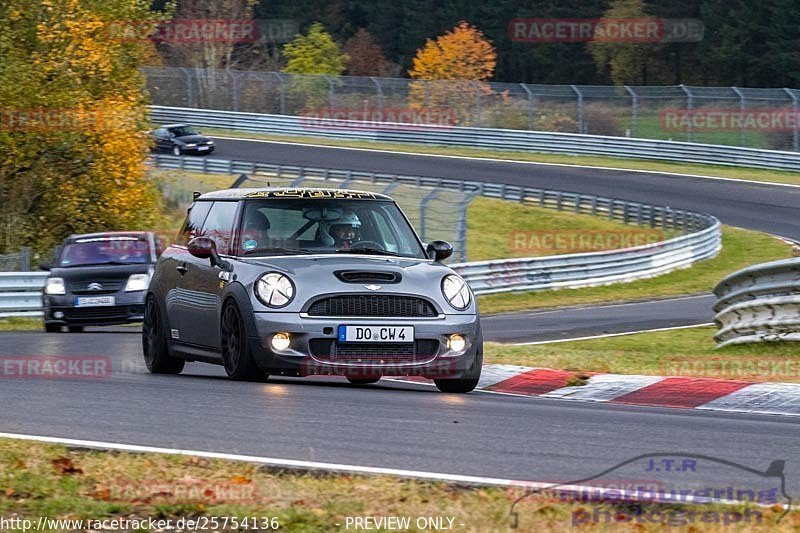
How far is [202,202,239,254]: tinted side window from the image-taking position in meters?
10.7

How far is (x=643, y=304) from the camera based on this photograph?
86.1ft

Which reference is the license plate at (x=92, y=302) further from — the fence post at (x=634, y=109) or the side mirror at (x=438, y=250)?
the fence post at (x=634, y=109)

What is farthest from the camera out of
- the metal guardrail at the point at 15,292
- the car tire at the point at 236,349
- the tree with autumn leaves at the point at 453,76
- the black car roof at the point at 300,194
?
the tree with autumn leaves at the point at 453,76

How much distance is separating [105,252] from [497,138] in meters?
36.5

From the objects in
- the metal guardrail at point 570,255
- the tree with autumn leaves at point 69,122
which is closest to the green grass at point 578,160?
the metal guardrail at point 570,255

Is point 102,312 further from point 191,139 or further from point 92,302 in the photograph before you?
point 191,139

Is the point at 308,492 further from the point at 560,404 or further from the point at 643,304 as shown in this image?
the point at 643,304

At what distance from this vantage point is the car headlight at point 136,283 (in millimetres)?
Result: 19031

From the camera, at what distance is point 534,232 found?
128 ft

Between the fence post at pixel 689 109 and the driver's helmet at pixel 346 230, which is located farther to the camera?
the fence post at pixel 689 109

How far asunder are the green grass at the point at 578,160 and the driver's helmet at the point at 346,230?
3733cm

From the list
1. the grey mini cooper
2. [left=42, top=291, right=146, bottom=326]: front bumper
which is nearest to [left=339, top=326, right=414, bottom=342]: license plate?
the grey mini cooper

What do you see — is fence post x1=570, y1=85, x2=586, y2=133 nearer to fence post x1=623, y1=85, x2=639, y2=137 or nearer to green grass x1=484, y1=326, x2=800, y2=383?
fence post x1=623, y1=85, x2=639, y2=137

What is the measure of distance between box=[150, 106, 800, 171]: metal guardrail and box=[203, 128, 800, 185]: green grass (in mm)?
234
